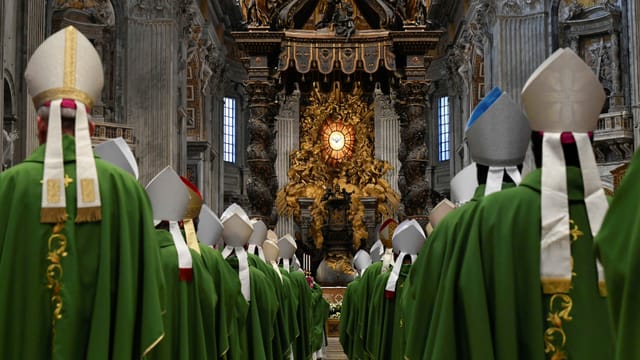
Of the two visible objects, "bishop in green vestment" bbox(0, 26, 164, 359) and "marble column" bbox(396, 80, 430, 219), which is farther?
"marble column" bbox(396, 80, 430, 219)

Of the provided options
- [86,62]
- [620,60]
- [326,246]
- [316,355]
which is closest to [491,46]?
[620,60]

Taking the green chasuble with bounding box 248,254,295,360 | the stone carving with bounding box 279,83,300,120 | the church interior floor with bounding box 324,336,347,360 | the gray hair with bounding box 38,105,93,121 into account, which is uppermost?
the stone carving with bounding box 279,83,300,120

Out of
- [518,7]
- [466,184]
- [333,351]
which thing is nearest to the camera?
[466,184]

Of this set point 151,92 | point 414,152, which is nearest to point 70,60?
point 414,152

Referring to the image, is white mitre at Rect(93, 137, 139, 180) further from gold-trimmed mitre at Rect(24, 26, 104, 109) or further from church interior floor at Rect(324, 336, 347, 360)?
church interior floor at Rect(324, 336, 347, 360)

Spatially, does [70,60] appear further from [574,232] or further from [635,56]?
[635,56]

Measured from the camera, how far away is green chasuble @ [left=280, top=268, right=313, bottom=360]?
42.9 feet

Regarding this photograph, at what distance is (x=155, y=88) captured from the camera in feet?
76.2

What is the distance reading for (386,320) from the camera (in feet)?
31.2

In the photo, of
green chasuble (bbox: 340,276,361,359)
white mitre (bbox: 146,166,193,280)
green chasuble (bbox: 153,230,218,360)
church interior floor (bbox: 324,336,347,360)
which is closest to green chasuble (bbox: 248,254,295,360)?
green chasuble (bbox: 340,276,361,359)

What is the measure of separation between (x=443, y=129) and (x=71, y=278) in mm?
30365

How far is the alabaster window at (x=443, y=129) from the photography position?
1319 inches

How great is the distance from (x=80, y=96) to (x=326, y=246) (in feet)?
64.7

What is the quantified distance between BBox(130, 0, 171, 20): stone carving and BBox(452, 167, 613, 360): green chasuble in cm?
2044
